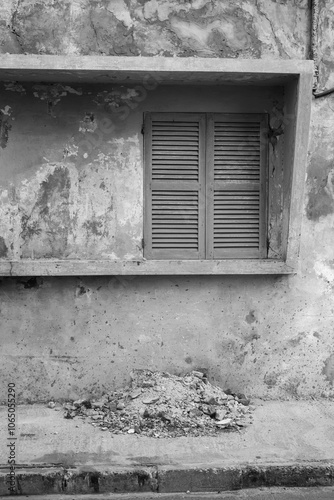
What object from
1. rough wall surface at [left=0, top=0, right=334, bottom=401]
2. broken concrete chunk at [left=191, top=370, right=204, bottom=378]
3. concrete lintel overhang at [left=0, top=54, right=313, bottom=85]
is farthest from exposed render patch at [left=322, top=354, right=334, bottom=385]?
→ concrete lintel overhang at [left=0, top=54, right=313, bottom=85]

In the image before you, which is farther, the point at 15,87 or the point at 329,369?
the point at 329,369

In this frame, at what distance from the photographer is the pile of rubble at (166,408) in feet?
17.5

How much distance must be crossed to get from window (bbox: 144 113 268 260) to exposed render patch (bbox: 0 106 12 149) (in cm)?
124

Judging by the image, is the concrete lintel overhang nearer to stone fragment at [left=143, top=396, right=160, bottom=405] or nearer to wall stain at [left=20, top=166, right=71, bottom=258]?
wall stain at [left=20, top=166, right=71, bottom=258]

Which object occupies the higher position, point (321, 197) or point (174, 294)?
point (321, 197)

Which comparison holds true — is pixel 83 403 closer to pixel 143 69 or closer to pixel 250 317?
pixel 250 317

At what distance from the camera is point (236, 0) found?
5.95 meters

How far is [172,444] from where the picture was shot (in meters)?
5.01

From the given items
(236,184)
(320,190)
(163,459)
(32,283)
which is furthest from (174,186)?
(163,459)

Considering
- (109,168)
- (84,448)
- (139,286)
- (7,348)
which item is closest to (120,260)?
(139,286)

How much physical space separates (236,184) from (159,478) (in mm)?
2855

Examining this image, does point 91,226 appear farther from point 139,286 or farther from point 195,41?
point 195,41

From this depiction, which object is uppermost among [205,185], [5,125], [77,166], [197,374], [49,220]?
[5,125]

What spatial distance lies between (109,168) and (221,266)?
1.35 meters
